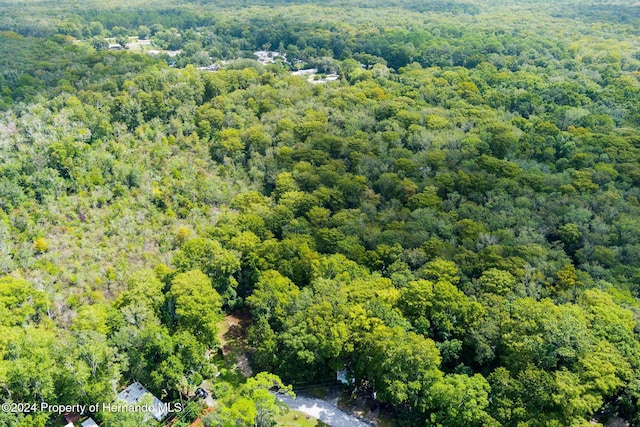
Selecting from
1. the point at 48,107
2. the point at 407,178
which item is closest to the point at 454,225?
the point at 407,178

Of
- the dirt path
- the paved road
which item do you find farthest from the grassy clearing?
the dirt path

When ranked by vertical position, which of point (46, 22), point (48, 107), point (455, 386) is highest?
point (46, 22)

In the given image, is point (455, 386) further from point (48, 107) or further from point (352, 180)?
point (48, 107)

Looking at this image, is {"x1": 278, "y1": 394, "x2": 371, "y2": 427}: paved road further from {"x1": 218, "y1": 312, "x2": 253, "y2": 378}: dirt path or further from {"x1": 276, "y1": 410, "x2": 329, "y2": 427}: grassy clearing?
{"x1": 218, "y1": 312, "x2": 253, "y2": 378}: dirt path

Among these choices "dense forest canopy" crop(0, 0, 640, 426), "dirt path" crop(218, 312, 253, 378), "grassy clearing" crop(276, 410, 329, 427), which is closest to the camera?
"dense forest canopy" crop(0, 0, 640, 426)

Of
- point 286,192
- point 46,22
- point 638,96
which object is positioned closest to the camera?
point 286,192

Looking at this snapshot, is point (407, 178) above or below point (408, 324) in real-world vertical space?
above

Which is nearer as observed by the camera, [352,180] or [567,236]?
[567,236]

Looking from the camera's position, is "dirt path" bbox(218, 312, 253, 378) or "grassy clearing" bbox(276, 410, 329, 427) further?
"dirt path" bbox(218, 312, 253, 378)
